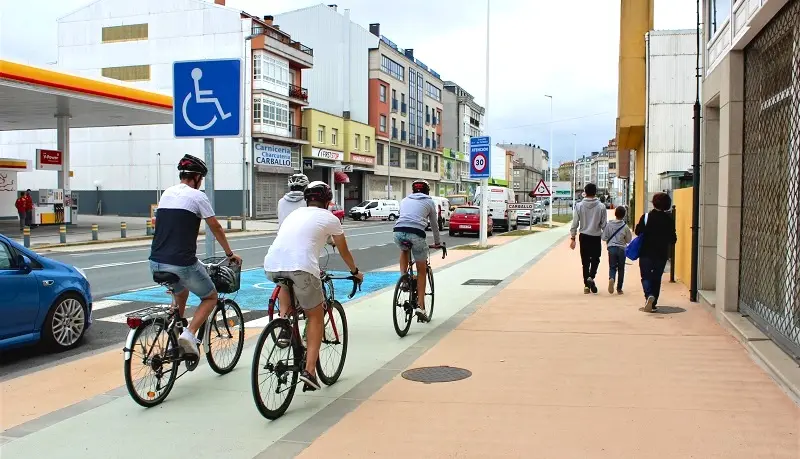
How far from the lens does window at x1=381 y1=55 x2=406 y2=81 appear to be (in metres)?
66.4

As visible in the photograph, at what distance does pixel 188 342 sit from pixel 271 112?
42309 millimetres

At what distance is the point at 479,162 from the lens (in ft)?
72.2

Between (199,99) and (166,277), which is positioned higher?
(199,99)

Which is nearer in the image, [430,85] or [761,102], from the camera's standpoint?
[761,102]

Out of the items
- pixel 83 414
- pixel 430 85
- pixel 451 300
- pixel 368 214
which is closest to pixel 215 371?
pixel 83 414

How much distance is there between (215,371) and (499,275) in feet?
29.5

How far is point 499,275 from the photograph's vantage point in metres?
14.2

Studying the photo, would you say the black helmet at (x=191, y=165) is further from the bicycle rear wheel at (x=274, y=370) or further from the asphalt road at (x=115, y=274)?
the asphalt road at (x=115, y=274)

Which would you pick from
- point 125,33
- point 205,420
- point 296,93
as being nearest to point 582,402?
point 205,420

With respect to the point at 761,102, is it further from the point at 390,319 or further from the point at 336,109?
the point at 336,109

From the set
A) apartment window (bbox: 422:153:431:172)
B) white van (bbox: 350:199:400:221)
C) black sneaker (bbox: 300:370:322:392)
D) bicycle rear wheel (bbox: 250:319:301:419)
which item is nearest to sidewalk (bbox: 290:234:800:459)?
black sneaker (bbox: 300:370:322:392)

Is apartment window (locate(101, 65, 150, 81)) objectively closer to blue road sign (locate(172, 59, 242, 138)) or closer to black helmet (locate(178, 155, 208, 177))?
blue road sign (locate(172, 59, 242, 138))

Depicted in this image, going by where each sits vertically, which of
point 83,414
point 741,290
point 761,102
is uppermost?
point 761,102

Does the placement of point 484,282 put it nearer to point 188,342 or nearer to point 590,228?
point 590,228
